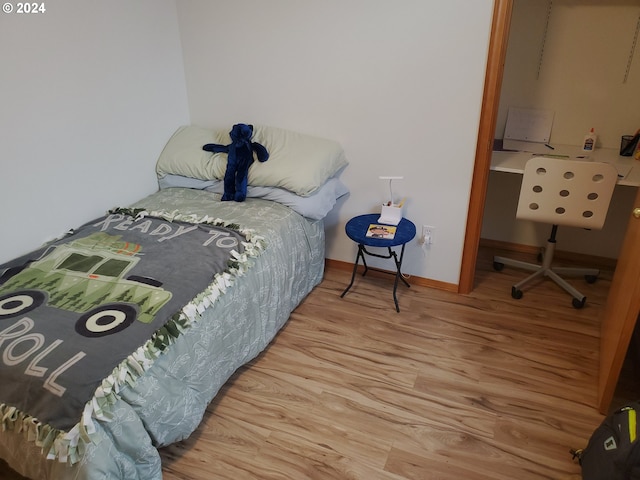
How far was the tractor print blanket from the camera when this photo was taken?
4.50ft

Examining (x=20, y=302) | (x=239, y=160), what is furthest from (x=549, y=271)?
(x=20, y=302)

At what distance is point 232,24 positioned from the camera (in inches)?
107

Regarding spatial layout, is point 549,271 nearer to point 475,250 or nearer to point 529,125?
point 475,250

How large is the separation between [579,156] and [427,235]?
104cm

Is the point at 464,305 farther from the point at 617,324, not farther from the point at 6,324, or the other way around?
the point at 6,324

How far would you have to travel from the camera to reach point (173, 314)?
1687 mm

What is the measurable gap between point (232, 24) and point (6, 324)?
2064 mm

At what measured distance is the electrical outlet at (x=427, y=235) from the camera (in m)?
2.71

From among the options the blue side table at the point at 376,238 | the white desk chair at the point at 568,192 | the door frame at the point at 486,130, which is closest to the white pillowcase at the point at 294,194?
the blue side table at the point at 376,238

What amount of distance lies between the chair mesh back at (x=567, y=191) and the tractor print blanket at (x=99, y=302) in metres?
1.54

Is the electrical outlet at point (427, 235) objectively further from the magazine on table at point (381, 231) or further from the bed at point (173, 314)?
the bed at point (173, 314)

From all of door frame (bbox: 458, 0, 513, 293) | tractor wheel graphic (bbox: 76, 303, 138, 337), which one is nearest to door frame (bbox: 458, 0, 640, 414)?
door frame (bbox: 458, 0, 513, 293)

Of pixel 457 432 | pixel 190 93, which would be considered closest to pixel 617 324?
pixel 457 432

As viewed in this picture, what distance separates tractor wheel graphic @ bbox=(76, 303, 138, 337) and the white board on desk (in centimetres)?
265
